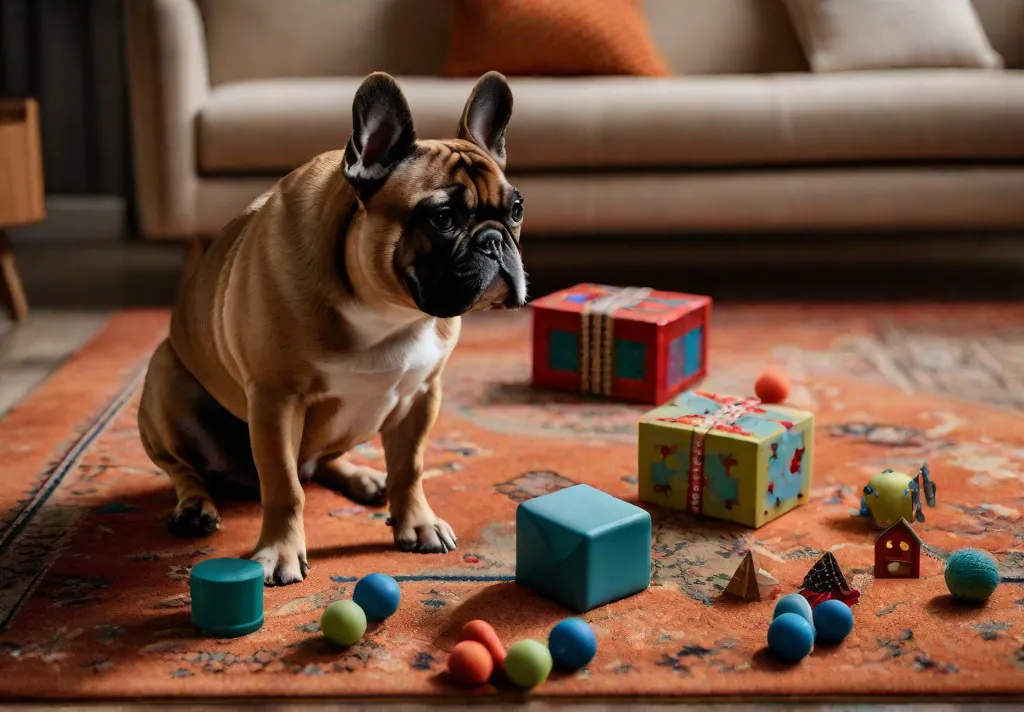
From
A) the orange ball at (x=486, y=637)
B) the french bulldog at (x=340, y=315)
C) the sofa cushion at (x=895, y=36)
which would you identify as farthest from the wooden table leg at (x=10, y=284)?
the sofa cushion at (x=895, y=36)

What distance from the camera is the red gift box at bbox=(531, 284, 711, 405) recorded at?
2.57 m

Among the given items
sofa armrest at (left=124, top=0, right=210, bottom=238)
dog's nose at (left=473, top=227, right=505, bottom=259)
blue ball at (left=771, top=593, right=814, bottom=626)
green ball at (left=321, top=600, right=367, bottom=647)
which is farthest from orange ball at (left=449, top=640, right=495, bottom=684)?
sofa armrest at (left=124, top=0, right=210, bottom=238)

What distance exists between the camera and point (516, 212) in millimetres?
1714

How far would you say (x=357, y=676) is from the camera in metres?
1.47

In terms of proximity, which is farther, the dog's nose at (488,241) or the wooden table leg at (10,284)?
the wooden table leg at (10,284)

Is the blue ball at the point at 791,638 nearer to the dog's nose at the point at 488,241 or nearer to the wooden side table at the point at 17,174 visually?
the dog's nose at the point at 488,241

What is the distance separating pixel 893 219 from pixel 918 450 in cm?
125

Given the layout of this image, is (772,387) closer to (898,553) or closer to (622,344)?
(622,344)

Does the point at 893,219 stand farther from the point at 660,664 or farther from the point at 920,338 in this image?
the point at 660,664

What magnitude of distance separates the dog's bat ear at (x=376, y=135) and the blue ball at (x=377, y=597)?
0.50m

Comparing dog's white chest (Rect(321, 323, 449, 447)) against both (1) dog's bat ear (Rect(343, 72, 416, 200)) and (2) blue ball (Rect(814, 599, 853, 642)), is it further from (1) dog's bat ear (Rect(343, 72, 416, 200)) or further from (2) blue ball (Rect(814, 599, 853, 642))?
(2) blue ball (Rect(814, 599, 853, 642))

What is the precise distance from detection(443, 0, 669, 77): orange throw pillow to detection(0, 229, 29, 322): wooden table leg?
1.31 metres

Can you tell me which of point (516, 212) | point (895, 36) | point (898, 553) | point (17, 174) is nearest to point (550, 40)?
point (895, 36)

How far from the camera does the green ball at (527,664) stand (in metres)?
1.44
